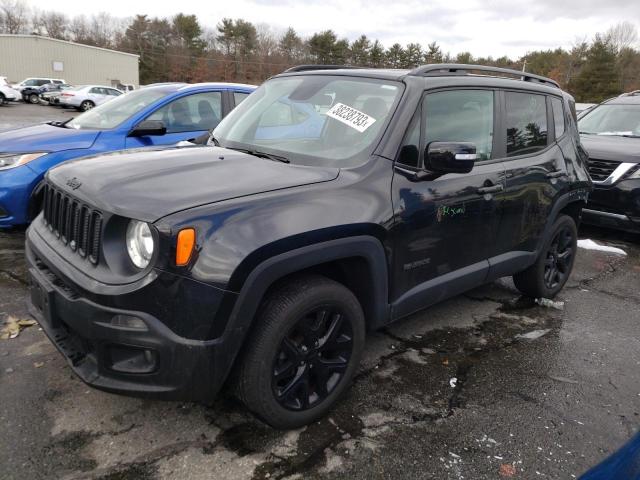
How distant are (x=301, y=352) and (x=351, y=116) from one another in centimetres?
144

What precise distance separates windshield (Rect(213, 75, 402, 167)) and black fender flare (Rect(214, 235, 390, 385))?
0.50 metres

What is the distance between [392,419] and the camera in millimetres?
2713

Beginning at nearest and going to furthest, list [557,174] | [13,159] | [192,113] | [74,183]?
[74,183], [557,174], [13,159], [192,113]

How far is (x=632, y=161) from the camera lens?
6.26 meters

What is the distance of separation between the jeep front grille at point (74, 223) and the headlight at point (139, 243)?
151 mm

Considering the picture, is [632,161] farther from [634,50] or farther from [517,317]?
[634,50]

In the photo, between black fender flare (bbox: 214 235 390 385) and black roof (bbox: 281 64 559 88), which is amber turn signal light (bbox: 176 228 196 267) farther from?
black roof (bbox: 281 64 559 88)

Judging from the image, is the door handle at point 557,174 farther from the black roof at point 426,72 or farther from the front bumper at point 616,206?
the front bumper at point 616,206

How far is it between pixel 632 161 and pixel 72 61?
5538 cm

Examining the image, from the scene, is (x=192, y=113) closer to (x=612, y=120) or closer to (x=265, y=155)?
(x=265, y=155)

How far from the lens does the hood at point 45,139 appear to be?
466cm

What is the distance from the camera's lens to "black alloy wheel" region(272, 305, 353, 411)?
2434mm

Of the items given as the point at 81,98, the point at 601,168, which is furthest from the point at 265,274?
the point at 81,98

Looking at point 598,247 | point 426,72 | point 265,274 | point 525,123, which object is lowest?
point 598,247
